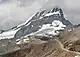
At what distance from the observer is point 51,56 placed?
173 m

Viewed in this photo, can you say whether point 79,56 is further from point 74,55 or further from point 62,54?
point 62,54

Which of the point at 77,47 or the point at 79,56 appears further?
the point at 77,47

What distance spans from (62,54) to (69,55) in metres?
13.0

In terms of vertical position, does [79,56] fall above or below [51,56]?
above

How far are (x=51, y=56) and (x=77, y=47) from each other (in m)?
15.2

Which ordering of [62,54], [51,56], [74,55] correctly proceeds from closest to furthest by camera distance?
[74,55], [62,54], [51,56]

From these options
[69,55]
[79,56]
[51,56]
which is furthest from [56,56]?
[79,56]

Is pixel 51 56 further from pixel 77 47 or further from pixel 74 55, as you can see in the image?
pixel 74 55

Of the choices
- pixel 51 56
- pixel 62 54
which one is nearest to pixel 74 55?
pixel 62 54

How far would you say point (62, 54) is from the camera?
158375 mm

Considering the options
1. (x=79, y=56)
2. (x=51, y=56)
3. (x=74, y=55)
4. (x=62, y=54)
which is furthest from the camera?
(x=51, y=56)

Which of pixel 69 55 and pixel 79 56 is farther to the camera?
pixel 69 55

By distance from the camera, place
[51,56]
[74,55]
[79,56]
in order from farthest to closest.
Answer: [51,56]
[74,55]
[79,56]

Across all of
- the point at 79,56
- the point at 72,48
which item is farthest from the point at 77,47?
the point at 79,56
